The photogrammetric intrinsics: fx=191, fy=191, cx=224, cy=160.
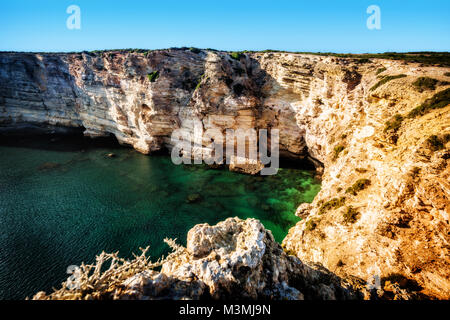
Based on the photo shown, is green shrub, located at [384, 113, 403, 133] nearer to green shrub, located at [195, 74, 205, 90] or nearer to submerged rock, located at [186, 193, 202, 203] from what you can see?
submerged rock, located at [186, 193, 202, 203]

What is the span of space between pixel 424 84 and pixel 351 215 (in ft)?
33.2

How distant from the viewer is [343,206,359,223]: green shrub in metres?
11.2

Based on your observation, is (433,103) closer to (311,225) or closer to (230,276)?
(311,225)

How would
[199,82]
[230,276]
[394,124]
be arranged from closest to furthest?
[230,276] → [394,124] → [199,82]

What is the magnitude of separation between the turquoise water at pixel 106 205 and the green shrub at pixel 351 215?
7383 millimetres

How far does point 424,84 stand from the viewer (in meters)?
12.6

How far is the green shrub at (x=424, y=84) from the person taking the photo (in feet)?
40.5

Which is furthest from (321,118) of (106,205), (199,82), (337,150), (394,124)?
(106,205)

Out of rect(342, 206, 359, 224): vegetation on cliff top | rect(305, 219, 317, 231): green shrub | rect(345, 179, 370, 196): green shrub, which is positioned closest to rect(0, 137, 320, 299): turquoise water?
rect(305, 219, 317, 231): green shrub

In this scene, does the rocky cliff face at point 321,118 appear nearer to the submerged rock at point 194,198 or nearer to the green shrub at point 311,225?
the green shrub at point 311,225

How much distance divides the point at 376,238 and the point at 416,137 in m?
6.09

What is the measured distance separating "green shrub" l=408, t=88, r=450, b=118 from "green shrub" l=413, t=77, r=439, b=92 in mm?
1372

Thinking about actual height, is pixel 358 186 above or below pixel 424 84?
below

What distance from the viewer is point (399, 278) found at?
25.9 ft
